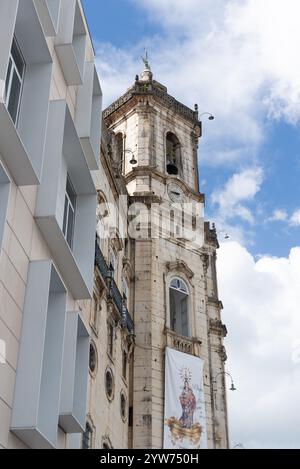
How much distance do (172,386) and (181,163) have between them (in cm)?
1254

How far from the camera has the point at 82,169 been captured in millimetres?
14695

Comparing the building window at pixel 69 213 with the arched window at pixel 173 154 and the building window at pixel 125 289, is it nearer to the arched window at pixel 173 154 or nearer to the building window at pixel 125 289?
the building window at pixel 125 289

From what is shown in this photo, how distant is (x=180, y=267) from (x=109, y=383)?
27.0 feet

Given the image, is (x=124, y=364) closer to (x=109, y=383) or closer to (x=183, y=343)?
(x=109, y=383)

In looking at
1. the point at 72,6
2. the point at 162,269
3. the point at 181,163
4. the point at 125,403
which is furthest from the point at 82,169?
the point at 181,163

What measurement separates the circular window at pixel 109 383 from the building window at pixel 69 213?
7.39 m

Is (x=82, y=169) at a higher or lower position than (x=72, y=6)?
lower

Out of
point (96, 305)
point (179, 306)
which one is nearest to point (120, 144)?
point (179, 306)

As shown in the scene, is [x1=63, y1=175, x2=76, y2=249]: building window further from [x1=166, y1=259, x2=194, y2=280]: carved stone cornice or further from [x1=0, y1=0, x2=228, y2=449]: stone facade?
[x1=166, y1=259, x2=194, y2=280]: carved stone cornice

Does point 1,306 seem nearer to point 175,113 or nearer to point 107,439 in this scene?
point 107,439

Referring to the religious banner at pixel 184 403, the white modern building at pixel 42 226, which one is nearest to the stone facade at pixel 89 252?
the white modern building at pixel 42 226

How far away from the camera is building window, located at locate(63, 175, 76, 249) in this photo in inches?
578

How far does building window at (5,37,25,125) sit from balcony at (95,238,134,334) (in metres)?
8.86

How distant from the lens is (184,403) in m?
24.4
